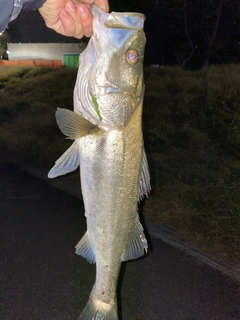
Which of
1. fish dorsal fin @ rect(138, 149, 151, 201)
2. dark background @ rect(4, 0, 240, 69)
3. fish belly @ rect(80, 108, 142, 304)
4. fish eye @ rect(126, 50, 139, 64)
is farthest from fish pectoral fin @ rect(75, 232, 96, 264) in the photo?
dark background @ rect(4, 0, 240, 69)

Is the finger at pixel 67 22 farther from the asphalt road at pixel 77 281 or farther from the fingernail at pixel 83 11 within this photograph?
the asphalt road at pixel 77 281

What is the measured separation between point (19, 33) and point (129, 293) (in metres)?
29.6

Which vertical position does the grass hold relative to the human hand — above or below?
below

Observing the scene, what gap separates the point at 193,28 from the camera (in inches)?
615

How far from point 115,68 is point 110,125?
27 centimetres

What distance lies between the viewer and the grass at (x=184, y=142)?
18.4 feet

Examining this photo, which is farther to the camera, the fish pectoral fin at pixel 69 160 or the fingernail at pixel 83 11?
the fingernail at pixel 83 11

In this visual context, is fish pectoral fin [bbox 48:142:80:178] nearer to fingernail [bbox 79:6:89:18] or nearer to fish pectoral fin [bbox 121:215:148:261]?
fish pectoral fin [bbox 121:215:148:261]

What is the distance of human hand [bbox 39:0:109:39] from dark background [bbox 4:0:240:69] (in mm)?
13328

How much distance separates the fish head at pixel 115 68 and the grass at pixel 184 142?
381 centimetres

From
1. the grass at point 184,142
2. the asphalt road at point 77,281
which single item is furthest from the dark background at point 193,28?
the asphalt road at point 77,281

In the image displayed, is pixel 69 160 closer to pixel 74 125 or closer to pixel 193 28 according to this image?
pixel 74 125

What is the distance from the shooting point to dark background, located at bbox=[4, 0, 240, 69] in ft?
47.3

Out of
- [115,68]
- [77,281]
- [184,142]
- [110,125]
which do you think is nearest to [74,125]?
[110,125]
